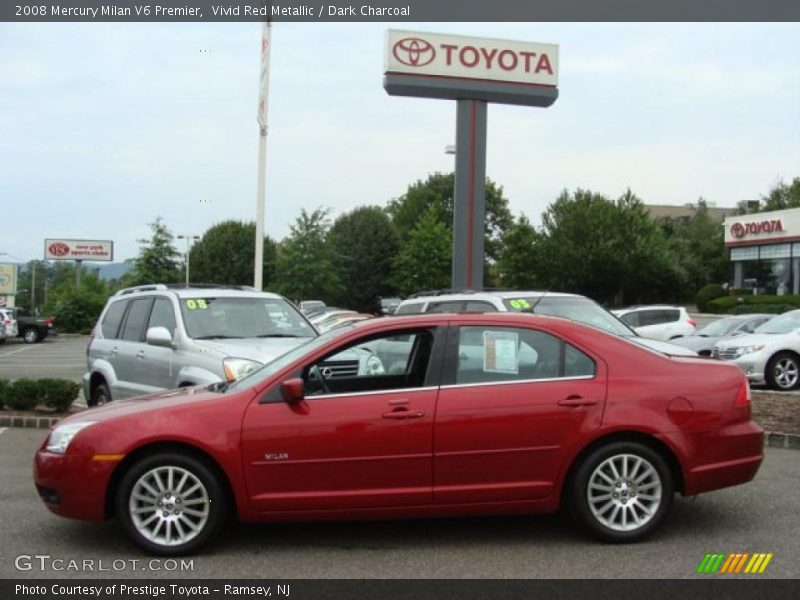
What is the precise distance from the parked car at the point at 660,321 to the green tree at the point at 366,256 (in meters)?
37.1

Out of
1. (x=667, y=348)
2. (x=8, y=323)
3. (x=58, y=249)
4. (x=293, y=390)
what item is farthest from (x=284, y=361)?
(x=58, y=249)

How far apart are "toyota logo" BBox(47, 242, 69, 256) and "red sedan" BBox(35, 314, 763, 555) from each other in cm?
7498

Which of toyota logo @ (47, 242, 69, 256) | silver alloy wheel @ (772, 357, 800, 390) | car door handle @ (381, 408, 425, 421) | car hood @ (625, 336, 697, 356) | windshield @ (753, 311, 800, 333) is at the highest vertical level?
toyota logo @ (47, 242, 69, 256)

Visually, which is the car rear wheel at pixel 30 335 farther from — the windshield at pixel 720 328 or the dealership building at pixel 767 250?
the dealership building at pixel 767 250

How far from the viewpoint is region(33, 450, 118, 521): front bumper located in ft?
17.1

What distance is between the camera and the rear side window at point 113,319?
1021cm

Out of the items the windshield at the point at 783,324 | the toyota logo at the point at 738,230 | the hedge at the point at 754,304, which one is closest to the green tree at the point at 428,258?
the hedge at the point at 754,304

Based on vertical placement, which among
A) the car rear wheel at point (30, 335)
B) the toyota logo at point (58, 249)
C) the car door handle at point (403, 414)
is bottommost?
the car rear wheel at point (30, 335)

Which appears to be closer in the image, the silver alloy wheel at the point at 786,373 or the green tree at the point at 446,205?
the silver alloy wheel at the point at 786,373

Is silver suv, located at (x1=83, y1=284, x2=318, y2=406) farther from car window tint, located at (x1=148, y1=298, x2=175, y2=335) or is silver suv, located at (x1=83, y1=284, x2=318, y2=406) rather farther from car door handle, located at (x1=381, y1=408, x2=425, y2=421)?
car door handle, located at (x1=381, y1=408, x2=425, y2=421)

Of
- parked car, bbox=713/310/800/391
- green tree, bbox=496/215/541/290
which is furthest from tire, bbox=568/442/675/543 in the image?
green tree, bbox=496/215/541/290

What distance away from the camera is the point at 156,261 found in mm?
45844

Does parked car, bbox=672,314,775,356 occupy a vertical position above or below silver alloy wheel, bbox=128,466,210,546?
above
